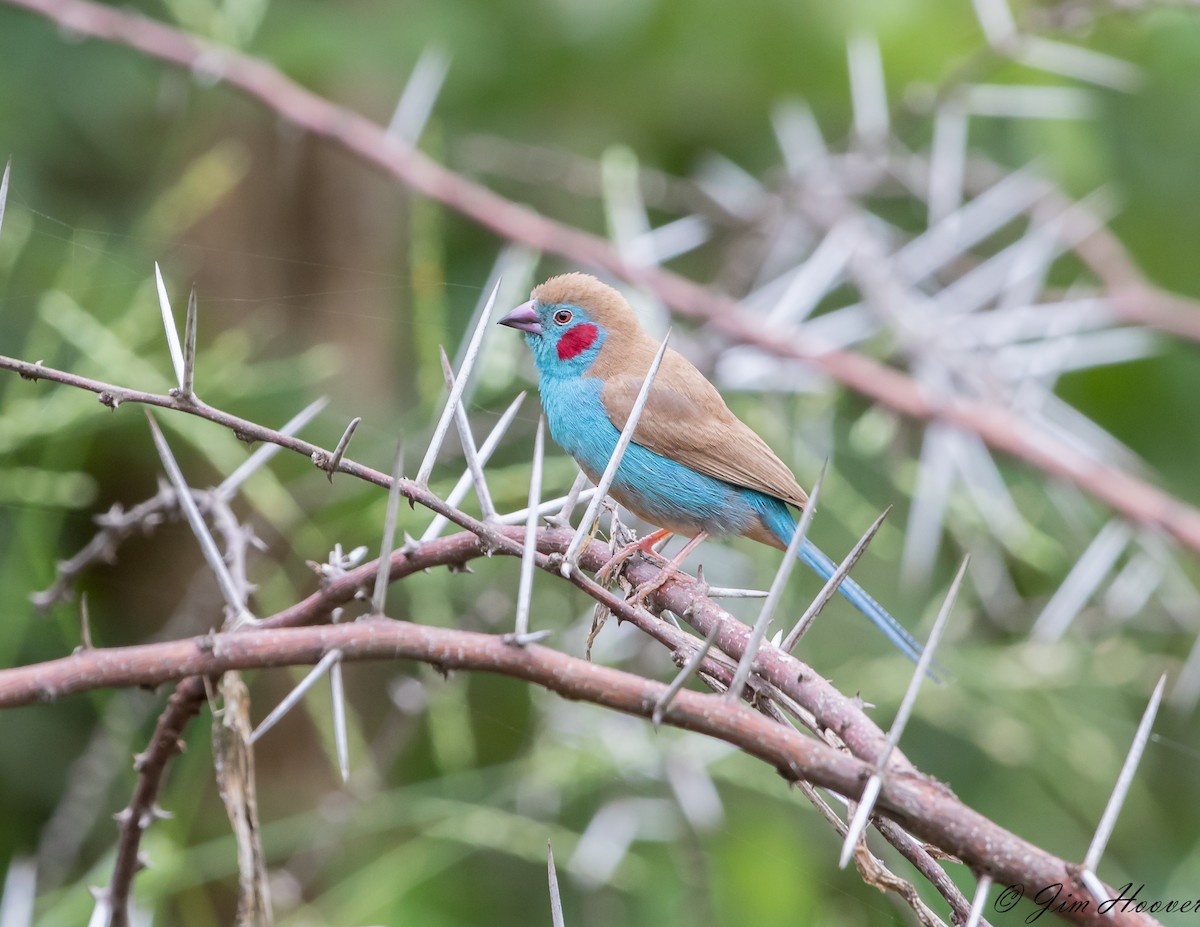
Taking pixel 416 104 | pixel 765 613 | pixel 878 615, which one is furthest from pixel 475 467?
pixel 416 104

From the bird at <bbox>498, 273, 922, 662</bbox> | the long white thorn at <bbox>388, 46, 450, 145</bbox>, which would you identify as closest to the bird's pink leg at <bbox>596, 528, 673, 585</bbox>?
the bird at <bbox>498, 273, 922, 662</bbox>

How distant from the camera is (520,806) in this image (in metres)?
3.64

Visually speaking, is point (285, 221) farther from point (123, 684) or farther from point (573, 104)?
point (123, 684)

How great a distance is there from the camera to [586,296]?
344cm

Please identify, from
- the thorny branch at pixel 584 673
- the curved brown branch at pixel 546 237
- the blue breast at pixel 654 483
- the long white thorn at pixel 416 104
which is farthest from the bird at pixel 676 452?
the thorny branch at pixel 584 673

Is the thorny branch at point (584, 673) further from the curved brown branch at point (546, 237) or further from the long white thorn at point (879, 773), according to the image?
the curved brown branch at point (546, 237)

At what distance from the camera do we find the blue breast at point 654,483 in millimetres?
3021

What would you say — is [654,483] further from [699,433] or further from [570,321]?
[570,321]

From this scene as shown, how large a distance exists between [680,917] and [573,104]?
3.19 m

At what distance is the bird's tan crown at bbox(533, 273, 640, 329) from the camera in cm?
343

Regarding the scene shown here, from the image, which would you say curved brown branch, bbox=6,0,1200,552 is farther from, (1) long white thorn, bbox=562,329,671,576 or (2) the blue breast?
(1) long white thorn, bbox=562,329,671,576

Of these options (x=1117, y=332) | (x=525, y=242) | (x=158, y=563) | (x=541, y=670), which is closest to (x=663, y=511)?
(x=525, y=242)

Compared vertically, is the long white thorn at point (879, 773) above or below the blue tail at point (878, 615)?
above

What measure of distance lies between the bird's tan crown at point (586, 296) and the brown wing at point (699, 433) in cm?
30
